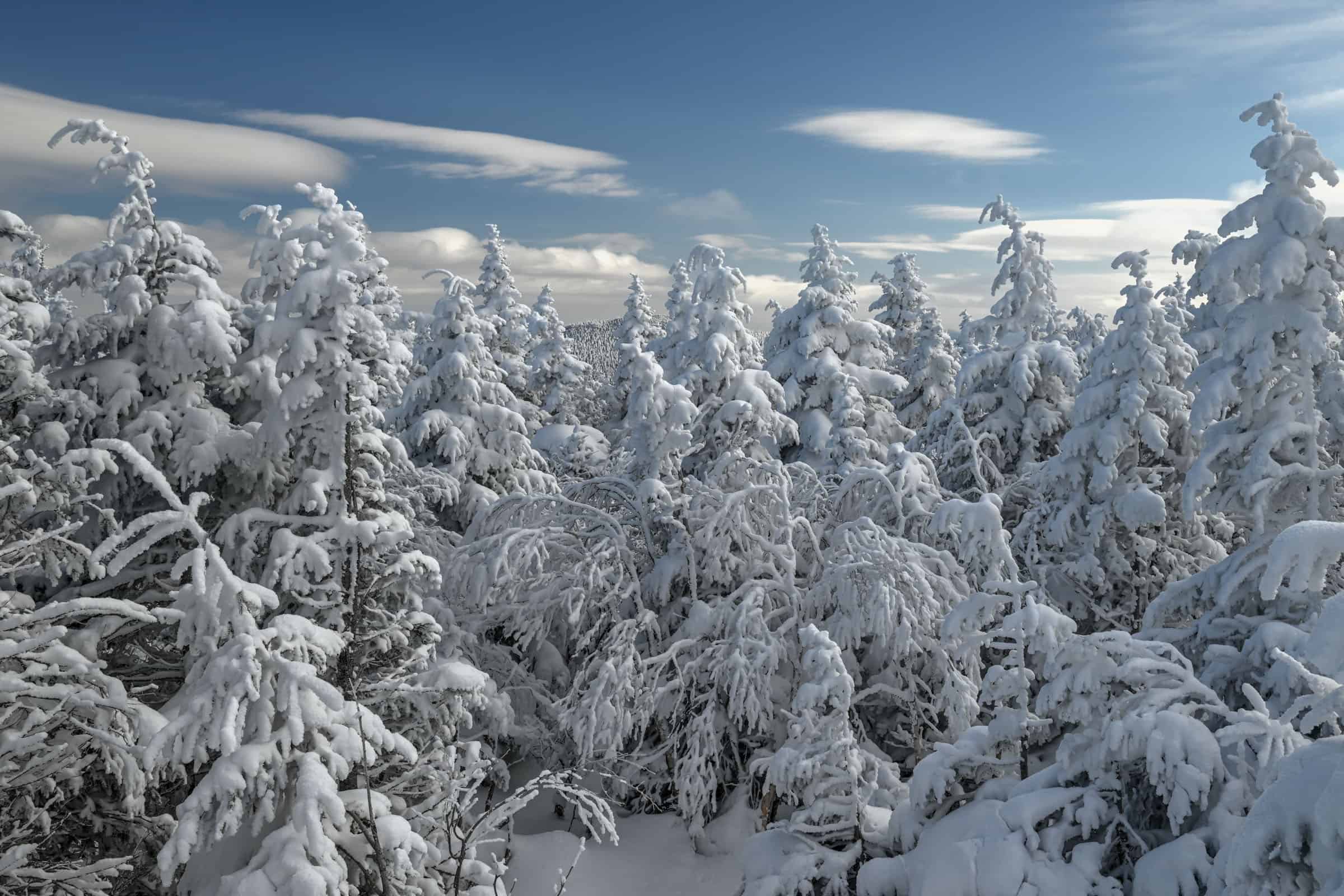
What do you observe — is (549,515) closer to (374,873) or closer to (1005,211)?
(374,873)

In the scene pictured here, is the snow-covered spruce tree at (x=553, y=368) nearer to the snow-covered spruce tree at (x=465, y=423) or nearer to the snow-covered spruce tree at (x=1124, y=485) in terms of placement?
the snow-covered spruce tree at (x=465, y=423)

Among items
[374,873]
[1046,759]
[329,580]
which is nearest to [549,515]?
[329,580]

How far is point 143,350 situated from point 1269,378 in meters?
14.2

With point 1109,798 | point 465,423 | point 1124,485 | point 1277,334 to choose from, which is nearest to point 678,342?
point 465,423

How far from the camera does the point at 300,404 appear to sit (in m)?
9.79

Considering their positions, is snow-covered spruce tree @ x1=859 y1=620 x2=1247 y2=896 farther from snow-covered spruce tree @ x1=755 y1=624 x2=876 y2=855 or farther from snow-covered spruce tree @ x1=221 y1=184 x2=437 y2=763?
snow-covered spruce tree @ x1=221 y1=184 x2=437 y2=763

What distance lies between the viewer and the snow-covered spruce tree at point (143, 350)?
10445 mm

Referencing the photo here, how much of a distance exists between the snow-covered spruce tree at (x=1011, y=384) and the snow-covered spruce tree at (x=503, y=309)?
560 inches

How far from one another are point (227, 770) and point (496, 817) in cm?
244

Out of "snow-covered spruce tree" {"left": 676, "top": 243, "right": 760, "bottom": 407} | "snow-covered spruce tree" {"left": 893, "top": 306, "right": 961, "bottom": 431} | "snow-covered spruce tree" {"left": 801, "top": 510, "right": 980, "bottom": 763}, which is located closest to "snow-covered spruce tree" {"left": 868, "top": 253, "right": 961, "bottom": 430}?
"snow-covered spruce tree" {"left": 893, "top": 306, "right": 961, "bottom": 431}

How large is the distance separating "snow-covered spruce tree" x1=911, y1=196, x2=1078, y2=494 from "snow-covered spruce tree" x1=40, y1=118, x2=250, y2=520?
15347mm

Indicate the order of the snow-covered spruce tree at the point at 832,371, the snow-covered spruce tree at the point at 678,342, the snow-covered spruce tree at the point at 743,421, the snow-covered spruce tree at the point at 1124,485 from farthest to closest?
the snow-covered spruce tree at the point at 832,371, the snow-covered spruce tree at the point at 678,342, the snow-covered spruce tree at the point at 743,421, the snow-covered spruce tree at the point at 1124,485

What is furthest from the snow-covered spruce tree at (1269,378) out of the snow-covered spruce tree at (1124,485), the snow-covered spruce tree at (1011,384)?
the snow-covered spruce tree at (1011,384)

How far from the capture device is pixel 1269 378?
1044cm
